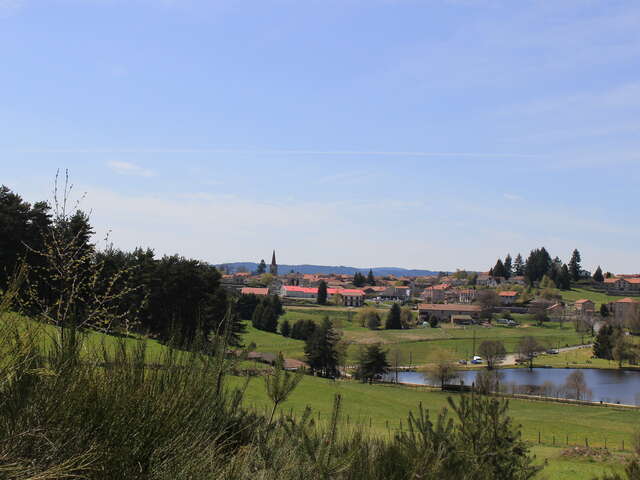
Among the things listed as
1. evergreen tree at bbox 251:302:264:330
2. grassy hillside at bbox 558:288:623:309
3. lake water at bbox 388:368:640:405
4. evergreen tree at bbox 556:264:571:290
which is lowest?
lake water at bbox 388:368:640:405

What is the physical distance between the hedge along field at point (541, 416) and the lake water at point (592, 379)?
9658 millimetres

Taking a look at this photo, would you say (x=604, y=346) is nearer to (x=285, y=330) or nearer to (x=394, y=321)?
(x=394, y=321)

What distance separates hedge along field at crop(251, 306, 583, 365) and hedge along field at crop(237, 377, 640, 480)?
26.9 metres

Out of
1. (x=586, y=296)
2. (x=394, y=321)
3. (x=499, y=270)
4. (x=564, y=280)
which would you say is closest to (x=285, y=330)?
(x=394, y=321)

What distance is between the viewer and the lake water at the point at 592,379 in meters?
57.5

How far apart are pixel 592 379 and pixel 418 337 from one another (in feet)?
110

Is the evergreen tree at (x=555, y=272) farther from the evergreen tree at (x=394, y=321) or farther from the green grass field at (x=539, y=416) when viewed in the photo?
the green grass field at (x=539, y=416)

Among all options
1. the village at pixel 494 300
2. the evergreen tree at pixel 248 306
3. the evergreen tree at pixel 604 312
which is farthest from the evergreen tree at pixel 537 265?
the evergreen tree at pixel 248 306

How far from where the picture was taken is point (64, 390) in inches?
182

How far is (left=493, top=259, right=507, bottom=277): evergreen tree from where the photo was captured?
189875 mm

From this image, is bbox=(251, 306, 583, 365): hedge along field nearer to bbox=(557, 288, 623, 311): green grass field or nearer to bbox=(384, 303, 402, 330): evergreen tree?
bbox=(384, 303, 402, 330): evergreen tree

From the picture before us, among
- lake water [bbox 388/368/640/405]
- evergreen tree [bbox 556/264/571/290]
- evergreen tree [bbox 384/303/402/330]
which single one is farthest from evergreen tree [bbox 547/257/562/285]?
lake water [bbox 388/368/640/405]

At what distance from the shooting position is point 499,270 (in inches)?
7505

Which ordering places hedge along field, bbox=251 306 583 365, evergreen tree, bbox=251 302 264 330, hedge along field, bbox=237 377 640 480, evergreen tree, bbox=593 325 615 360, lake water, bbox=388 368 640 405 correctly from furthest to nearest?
evergreen tree, bbox=251 302 264 330 → evergreen tree, bbox=593 325 615 360 → hedge along field, bbox=251 306 583 365 → lake water, bbox=388 368 640 405 → hedge along field, bbox=237 377 640 480
